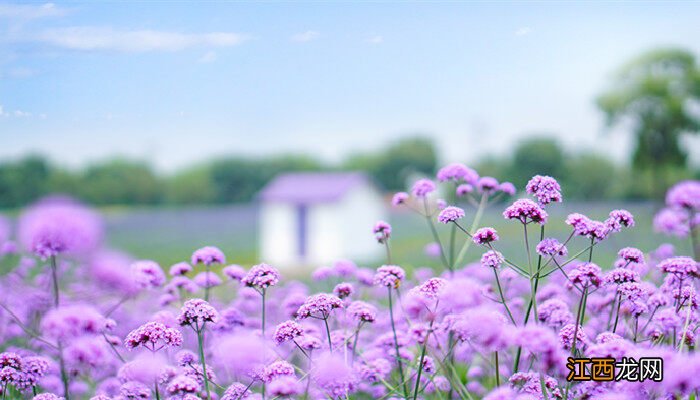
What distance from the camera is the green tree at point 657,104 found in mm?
15445

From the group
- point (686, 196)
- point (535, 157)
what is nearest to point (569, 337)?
point (686, 196)

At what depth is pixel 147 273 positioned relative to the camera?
7.64 feet

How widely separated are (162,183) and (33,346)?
1760 centimetres

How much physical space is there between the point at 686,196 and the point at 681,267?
1051mm

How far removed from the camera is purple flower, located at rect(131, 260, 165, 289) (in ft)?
7.49

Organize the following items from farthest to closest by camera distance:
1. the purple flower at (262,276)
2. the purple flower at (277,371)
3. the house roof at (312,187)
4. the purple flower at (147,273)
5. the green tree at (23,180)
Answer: the house roof at (312,187)
the green tree at (23,180)
the purple flower at (147,273)
the purple flower at (262,276)
the purple flower at (277,371)

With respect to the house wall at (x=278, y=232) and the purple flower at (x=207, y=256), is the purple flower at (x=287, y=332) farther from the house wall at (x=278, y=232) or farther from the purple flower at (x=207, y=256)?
the house wall at (x=278, y=232)

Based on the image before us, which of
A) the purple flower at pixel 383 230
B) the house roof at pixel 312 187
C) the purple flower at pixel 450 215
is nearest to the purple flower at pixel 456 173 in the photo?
the purple flower at pixel 383 230

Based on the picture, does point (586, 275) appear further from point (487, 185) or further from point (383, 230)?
point (487, 185)

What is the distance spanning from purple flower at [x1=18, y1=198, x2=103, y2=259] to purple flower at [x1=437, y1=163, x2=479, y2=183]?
1.34 m

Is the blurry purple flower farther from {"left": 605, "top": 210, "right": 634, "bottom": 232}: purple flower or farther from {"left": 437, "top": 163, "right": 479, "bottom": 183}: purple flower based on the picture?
{"left": 605, "top": 210, "right": 634, "bottom": 232}: purple flower

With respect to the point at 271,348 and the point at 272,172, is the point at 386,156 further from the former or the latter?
the point at 271,348

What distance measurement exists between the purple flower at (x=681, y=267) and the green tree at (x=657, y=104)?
14278 mm

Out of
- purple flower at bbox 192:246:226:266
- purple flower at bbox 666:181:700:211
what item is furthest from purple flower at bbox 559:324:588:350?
purple flower at bbox 666:181:700:211
